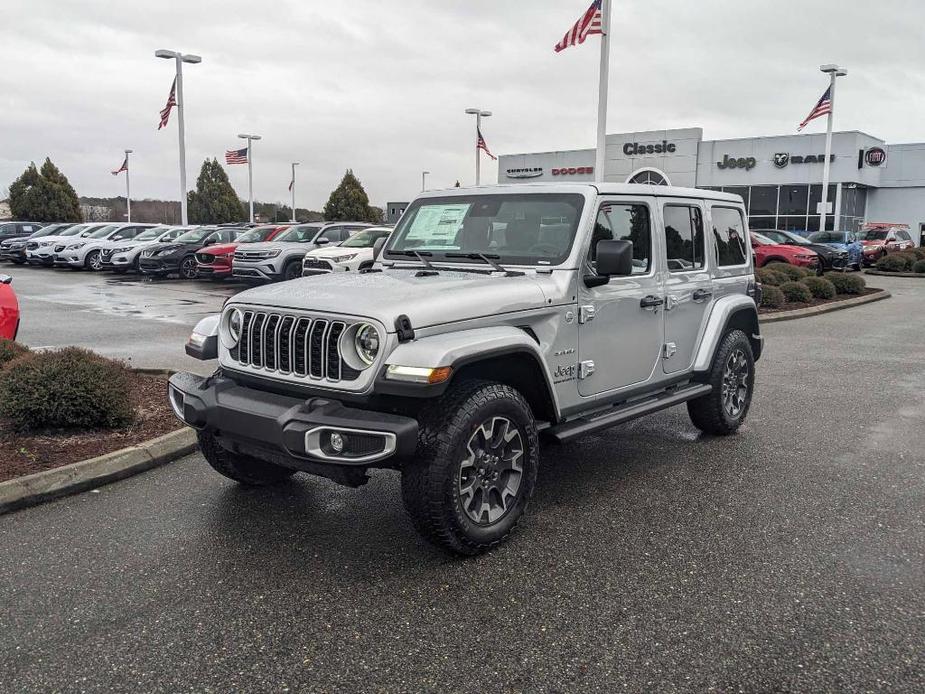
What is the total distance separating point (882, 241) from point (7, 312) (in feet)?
111

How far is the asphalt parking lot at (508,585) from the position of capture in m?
3.16

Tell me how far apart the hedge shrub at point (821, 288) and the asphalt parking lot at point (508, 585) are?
12924mm

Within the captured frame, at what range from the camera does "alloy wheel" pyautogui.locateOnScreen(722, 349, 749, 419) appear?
6.48 meters

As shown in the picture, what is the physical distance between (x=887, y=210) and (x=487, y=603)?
167ft

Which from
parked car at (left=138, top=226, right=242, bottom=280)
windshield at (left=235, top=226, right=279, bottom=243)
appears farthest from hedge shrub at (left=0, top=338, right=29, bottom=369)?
parked car at (left=138, top=226, right=242, bottom=280)

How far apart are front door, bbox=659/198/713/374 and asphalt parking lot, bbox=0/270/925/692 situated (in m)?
0.85

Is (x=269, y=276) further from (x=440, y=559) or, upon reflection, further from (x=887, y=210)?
(x=887, y=210)

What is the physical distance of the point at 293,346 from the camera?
4133mm

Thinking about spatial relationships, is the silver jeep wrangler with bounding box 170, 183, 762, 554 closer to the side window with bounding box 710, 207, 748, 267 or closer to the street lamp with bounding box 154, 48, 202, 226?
the side window with bounding box 710, 207, 748, 267

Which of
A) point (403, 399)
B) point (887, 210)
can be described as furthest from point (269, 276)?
point (887, 210)

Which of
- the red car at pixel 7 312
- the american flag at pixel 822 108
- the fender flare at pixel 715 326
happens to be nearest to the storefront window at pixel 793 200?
the american flag at pixel 822 108

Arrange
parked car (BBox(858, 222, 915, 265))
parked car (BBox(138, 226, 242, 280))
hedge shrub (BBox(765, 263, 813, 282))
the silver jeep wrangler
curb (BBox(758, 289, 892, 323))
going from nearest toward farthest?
the silver jeep wrangler < curb (BBox(758, 289, 892, 323)) < hedge shrub (BBox(765, 263, 813, 282)) < parked car (BBox(138, 226, 242, 280)) < parked car (BBox(858, 222, 915, 265))

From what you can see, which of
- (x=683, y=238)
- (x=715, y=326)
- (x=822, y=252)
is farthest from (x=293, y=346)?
(x=822, y=252)

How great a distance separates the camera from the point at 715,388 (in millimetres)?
6242
